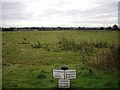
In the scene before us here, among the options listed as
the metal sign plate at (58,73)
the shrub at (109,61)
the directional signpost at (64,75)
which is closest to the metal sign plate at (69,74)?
the directional signpost at (64,75)

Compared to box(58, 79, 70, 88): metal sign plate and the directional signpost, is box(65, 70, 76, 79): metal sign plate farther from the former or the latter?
box(58, 79, 70, 88): metal sign plate

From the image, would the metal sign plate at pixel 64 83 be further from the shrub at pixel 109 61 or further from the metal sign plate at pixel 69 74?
the shrub at pixel 109 61

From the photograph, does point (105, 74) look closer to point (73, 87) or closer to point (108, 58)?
point (108, 58)

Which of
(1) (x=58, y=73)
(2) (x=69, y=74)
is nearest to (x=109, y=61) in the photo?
(2) (x=69, y=74)

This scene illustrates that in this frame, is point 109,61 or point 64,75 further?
point 109,61

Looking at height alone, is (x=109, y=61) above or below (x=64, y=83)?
above

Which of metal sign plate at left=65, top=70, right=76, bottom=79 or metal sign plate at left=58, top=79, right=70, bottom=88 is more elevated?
metal sign plate at left=65, top=70, right=76, bottom=79

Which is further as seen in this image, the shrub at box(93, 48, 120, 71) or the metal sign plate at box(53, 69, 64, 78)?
the shrub at box(93, 48, 120, 71)

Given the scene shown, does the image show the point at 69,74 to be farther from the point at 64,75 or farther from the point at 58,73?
the point at 58,73

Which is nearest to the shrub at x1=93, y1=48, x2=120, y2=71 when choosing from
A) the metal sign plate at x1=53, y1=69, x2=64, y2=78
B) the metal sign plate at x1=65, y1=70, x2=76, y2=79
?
the metal sign plate at x1=65, y1=70, x2=76, y2=79

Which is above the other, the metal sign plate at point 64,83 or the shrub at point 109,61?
the shrub at point 109,61

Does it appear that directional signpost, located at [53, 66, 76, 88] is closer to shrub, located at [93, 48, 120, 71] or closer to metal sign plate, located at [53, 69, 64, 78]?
metal sign plate, located at [53, 69, 64, 78]

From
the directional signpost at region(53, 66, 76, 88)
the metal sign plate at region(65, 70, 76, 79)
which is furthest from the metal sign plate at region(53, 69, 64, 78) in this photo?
the metal sign plate at region(65, 70, 76, 79)

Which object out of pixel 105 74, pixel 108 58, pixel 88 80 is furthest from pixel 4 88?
pixel 108 58
